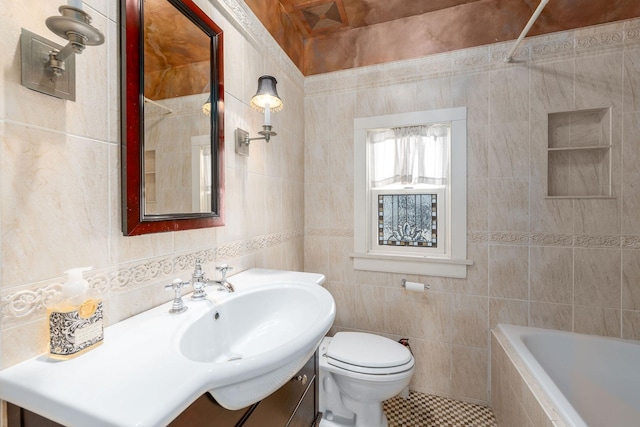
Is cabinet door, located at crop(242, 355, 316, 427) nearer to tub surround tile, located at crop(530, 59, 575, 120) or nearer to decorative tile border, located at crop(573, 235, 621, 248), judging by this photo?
decorative tile border, located at crop(573, 235, 621, 248)

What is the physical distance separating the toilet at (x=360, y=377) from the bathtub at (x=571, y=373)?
1.66 feet

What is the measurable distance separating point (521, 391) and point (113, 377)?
163 cm

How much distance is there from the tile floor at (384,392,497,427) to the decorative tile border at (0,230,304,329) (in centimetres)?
136

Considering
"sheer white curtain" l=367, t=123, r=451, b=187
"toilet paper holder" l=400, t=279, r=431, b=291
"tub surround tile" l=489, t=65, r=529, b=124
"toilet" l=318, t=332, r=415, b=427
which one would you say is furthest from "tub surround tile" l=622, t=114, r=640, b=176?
"toilet" l=318, t=332, r=415, b=427

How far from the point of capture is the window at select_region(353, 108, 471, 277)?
1809 mm

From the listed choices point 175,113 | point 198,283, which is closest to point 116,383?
point 198,283

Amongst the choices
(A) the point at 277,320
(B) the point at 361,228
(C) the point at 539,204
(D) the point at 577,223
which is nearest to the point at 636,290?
Result: (D) the point at 577,223

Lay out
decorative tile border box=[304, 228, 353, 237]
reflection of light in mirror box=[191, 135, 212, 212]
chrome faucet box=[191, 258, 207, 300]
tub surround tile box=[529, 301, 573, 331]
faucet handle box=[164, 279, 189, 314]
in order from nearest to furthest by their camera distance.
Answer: faucet handle box=[164, 279, 189, 314], chrome faucet box=[191, 258, 207, 300], reflection of light in mirror box=[191, 135, 212, 212], tub surround tile box=[529, 301, 573, 331], decorative tile border box=[304, 228, 353, 237]

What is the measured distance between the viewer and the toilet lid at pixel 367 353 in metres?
1.43

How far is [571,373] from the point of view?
1.54 m

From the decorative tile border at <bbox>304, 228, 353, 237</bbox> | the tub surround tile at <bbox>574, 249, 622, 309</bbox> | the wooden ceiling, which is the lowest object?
the tub surround tile at <bbox>574, 249, 622, 309</bbox>

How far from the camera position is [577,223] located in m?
1.61

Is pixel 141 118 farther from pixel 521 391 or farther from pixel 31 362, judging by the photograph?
pixel 521 391

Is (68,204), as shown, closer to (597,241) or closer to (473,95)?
(473,95)
